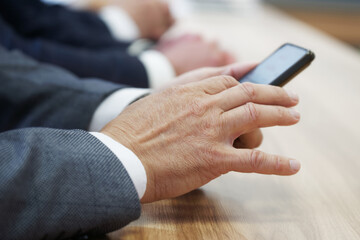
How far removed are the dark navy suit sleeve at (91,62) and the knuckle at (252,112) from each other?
0.41m

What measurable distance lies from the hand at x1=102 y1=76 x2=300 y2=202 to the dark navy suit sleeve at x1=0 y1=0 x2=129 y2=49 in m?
0.75

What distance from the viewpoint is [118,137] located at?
45 centimetres

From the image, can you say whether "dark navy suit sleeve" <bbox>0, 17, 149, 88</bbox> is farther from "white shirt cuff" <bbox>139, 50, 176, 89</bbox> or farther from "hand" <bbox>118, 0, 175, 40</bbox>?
"hand" <bbox>118, 0, 175, 40</bbox>

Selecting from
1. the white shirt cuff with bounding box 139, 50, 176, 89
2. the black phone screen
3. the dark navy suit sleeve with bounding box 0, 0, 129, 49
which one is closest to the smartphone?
the black phone screen

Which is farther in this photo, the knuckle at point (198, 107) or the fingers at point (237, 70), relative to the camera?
the fingers at point (237, 70)

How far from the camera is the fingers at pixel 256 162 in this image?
A: 17.7 inches

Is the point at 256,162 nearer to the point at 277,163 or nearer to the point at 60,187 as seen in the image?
the point at 277,163

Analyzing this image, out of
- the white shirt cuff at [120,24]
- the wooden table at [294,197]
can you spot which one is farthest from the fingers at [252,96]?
the white shirt cuff at [120,24]

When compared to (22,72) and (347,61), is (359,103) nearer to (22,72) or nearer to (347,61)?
A: (347,61)

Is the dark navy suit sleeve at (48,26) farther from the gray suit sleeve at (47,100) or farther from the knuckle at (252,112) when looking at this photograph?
the knuckle at (252,112)

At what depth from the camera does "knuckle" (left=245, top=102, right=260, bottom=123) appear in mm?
464

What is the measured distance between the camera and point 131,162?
1.40ft

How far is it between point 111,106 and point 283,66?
22 centimetres

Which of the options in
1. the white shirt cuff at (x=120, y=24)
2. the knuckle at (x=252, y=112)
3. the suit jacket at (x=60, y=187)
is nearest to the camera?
the suit jacket at (x=60, y=187)
